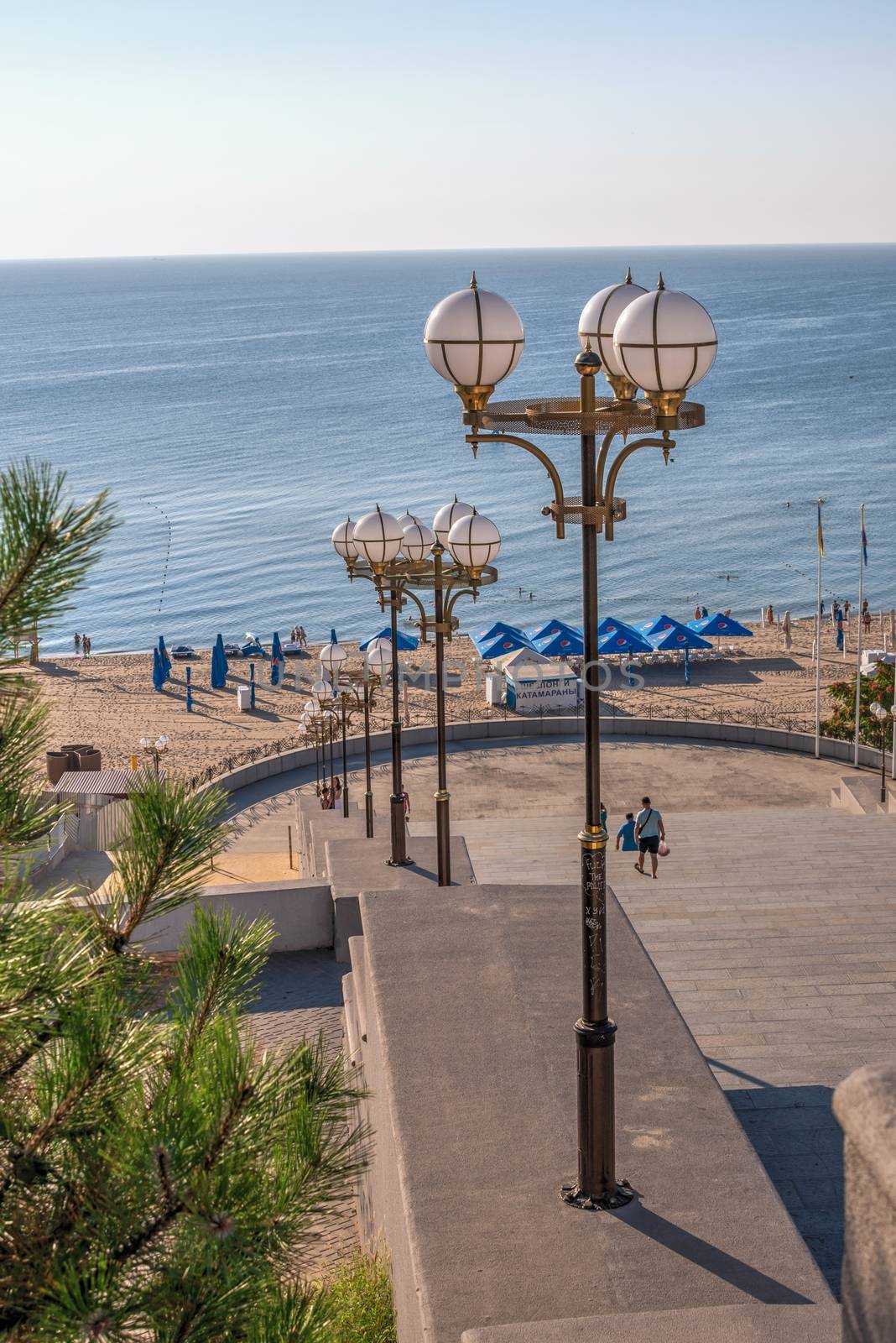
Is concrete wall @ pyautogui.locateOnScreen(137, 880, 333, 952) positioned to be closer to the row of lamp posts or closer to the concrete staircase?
the row of lamp posts

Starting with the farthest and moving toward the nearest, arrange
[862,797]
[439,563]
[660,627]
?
[660,627]
[862,797]
[439,563]

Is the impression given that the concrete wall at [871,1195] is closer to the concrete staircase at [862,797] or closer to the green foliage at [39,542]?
the green foliage at [39,542]

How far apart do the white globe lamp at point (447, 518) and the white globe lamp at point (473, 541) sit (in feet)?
0.67

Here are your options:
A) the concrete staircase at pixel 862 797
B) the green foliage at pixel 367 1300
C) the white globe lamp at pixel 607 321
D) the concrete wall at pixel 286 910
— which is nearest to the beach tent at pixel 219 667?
the concrete staircase at pixel 862 797

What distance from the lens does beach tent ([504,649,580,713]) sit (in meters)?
31.7

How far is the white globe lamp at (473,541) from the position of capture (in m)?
11.7

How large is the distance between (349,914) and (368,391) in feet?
367

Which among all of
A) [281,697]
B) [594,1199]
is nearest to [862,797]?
[594,1199]

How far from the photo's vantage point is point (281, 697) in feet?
122

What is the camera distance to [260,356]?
508 feet

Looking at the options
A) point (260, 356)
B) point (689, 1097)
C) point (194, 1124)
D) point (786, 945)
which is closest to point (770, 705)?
point (786, 945)

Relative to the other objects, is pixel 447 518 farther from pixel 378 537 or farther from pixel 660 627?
pixel 660 627

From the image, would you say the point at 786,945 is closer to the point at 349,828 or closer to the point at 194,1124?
the point at 349,828

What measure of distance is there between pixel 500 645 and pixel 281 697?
20.0 feet
